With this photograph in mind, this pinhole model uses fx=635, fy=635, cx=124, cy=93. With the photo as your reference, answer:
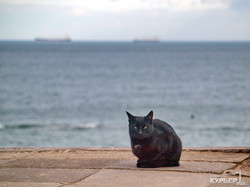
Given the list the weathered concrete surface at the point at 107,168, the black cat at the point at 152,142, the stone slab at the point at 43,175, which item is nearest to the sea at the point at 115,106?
the weathered concrete surface at the point at 107,168

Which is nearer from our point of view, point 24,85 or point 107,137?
point 107,137

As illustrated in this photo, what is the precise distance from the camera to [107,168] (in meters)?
7.36

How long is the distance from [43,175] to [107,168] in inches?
30.4

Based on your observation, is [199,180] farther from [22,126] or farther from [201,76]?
[201,76]

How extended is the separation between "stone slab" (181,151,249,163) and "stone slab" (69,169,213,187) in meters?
1.12

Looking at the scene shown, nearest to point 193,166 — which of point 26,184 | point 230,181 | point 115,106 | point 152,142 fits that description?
point 152,142

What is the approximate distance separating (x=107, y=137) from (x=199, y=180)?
81.0 feet

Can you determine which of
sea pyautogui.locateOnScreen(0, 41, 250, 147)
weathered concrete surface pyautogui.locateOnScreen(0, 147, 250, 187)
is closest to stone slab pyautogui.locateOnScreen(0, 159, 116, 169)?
weathered concrete surface pyautogui.locateOnScreen(0, 147, 250, 187)

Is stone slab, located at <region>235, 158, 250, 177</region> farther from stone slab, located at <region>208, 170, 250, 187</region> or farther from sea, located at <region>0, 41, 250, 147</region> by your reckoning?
sea, located at <region>0, 41, 250, 147</region>

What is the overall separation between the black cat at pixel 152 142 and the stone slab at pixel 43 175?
62 cm

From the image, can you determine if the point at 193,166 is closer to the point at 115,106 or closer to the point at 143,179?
the point at 143,179

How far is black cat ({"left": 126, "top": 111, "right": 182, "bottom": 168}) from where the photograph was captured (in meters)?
6.86

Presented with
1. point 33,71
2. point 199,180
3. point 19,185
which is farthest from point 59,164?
point 33,71

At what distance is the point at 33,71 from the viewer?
86.6 metres
